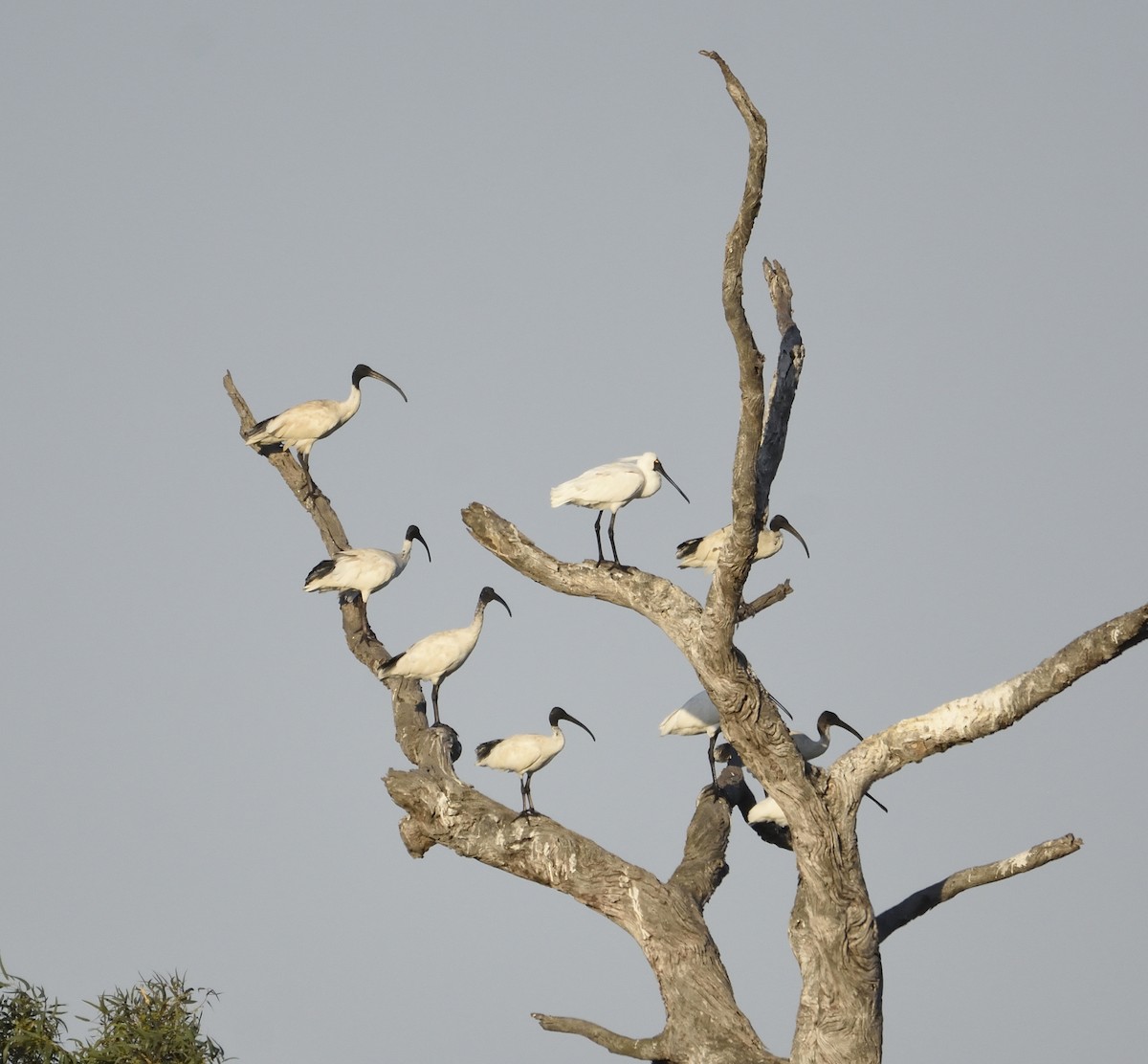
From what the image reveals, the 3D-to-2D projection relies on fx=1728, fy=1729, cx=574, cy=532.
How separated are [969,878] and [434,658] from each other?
5.20 meters

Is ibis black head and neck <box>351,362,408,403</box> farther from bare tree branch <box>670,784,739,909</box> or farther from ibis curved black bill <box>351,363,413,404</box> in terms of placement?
bare tree branch <box>670,784,739,909</box>

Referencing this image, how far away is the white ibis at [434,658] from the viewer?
1446cm

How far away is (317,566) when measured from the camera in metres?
15.8

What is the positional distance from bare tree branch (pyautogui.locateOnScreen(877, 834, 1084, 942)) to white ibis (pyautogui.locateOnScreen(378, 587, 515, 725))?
4552 mm

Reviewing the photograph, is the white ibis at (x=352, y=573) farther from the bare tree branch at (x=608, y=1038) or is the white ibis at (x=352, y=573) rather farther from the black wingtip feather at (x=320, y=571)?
the bare tree branch at (x=608, y=1038)

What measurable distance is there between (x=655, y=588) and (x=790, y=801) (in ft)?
5.05

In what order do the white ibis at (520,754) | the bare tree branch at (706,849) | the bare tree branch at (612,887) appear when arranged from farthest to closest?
the white ibis at (520,754)
the bare tree branch at (706,849)
the bare tree branch at (612,887)

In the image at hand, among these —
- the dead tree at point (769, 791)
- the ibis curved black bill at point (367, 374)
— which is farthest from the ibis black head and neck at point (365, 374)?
the dead tree at point (769, 791)

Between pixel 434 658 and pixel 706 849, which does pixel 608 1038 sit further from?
pixel 434 658

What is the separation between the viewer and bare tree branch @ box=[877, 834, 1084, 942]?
11.0m

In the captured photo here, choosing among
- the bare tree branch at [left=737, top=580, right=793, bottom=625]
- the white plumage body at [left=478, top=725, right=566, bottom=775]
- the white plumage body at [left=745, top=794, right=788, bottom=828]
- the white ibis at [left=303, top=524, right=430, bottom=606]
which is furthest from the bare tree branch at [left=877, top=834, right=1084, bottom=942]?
the white ibis at [left=303, top=524, right=430, bottom=606]

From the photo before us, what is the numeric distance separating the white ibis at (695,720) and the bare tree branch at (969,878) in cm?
293

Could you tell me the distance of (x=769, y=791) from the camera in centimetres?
1044

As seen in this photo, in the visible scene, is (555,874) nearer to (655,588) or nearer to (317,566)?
(655,588)
